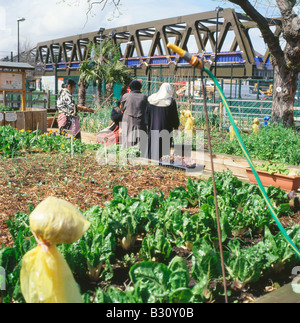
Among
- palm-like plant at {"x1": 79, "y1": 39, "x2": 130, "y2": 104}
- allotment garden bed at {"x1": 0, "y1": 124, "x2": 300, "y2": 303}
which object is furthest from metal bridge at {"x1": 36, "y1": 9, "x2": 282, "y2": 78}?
allotment garden bed at {"x1": 0, "y1": 124, "x2": 300, "y2": 303}

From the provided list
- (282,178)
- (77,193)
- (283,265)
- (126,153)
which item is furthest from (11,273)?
(126,153)

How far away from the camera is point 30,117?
37.6 ft

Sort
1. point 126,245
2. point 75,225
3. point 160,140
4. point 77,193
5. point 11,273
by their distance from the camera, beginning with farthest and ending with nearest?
point 160,140 → point 77,193 → point 126,245 → point 11,273 → point 75,225

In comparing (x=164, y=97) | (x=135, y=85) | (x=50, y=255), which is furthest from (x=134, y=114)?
(x=50, y=255)

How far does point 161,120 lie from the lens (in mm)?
7590

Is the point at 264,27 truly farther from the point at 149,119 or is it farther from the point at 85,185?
the point at 85,185

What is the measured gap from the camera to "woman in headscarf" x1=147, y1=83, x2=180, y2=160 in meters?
7.47

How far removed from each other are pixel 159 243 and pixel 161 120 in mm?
4738

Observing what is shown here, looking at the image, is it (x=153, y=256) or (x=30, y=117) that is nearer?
(x=153, y=256)

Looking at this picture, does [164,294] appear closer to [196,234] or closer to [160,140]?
[196,234]

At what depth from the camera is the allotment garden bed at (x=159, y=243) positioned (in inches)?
93.4

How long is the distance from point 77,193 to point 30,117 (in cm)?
711

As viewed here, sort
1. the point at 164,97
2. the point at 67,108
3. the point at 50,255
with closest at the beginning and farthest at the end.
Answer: the point at 50,255 → the point at 164,97 → the point at 67,108

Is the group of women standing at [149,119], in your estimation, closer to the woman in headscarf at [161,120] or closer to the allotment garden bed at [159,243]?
the woman in headscarf at [161,120]
